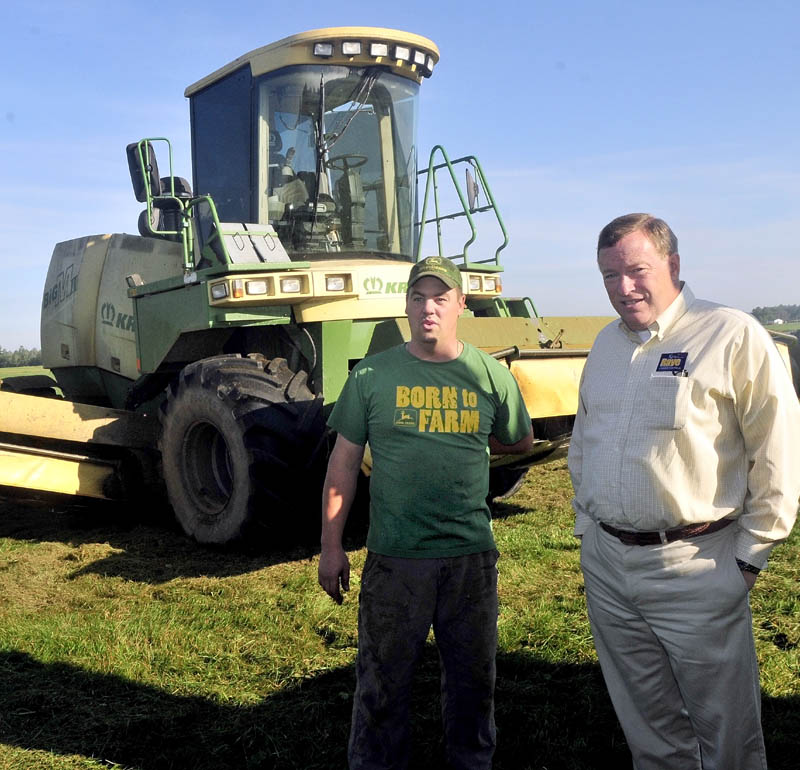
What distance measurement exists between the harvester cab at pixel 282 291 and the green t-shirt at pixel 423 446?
181 centimetres

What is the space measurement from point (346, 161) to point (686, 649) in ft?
14.5

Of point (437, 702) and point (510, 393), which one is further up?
point (510, 393)

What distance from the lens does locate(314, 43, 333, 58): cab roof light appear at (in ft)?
18.5

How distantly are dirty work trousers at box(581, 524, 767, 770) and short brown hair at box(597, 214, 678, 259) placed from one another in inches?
30.7

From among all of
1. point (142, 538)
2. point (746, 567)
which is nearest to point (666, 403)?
point (746, 567)

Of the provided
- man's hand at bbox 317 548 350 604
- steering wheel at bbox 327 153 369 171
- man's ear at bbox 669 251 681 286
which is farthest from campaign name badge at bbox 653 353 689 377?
steering wheel at bbox 327 153 369 171

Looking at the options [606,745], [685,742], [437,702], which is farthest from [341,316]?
[685,742]

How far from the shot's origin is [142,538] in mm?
6070

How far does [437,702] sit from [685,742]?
120cm

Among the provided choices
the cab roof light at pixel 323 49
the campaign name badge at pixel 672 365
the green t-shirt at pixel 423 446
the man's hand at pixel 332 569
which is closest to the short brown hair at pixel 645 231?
the campaign name badge at pixel 672 365

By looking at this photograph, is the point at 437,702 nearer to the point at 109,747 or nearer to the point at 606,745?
the point at 606,745

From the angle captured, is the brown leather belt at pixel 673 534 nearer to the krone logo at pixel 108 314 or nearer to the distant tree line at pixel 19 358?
→ the krone logo at pixel 108 314

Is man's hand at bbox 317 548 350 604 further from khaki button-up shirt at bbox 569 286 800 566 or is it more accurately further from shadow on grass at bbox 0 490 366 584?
shadow on grass at bbox 0 490 366 584

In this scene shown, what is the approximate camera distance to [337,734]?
125 inches
